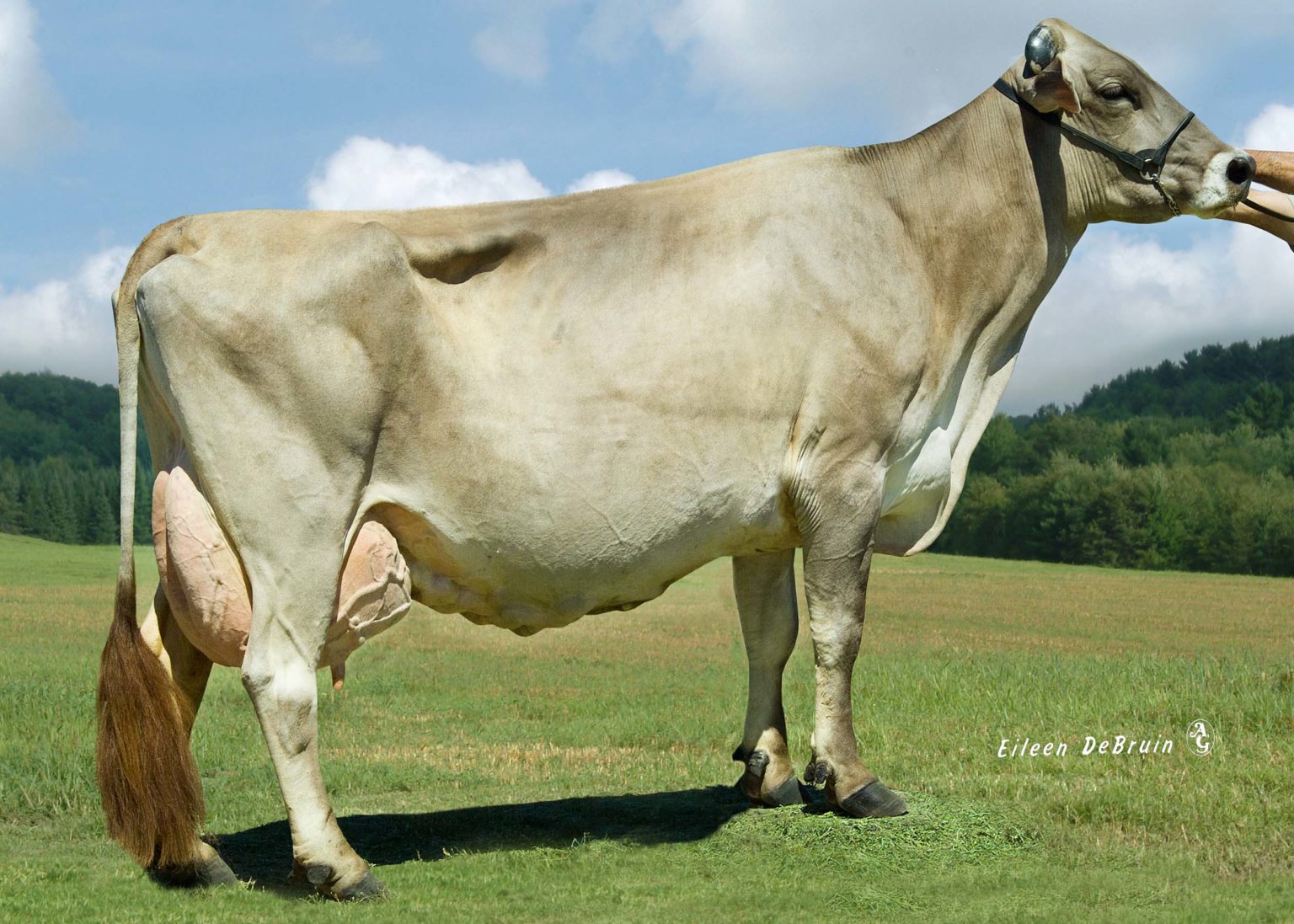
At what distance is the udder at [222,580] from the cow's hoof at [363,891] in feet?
3.26

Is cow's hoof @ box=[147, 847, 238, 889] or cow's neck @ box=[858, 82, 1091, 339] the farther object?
cow's neck @ box=[858, 82, 1091, 339]

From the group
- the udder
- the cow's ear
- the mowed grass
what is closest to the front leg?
the mowed grass

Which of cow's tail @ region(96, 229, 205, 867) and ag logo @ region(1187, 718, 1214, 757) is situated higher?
cow's tail @ region(96, 229, 205, 867)

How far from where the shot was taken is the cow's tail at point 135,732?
5.81m

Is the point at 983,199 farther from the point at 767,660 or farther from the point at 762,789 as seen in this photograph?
the point at 762,789

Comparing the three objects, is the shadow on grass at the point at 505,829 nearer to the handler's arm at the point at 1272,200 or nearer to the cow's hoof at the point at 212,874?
the cow's hoof at the point at 212,874

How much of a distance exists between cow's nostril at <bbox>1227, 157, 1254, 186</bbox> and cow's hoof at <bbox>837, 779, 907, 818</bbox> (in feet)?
11.9

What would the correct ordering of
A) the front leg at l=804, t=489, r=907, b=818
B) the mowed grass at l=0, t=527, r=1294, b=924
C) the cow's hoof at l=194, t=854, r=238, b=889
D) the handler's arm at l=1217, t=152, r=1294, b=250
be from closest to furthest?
the mowed grass at l=0, t=527, r=1294, b=924, the cow's hoof at l=194, t=854, r=238, b=889, the front leg at l=804, t=489, r=907, b=818, the handler's arm at l=1217, t=152, r=1294, b=250

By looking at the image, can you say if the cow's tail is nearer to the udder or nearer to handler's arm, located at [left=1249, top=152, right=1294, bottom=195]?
the udder

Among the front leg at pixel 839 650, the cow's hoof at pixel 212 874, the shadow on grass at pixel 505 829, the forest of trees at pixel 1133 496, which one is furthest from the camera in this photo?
the forest of trees at pixel 1133 496

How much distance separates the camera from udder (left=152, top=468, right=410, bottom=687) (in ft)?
18.9

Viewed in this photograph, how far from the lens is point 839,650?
645 centimetres

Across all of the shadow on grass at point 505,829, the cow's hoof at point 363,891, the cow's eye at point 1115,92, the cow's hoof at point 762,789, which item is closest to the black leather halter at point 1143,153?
the cow's eye at point 1115,92

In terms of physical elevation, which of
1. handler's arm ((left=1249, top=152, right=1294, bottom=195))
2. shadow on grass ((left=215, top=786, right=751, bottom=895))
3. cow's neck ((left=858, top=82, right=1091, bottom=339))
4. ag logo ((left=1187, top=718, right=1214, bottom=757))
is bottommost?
shadow on grass ((left=215, top=786, right=751, bottom=895))
